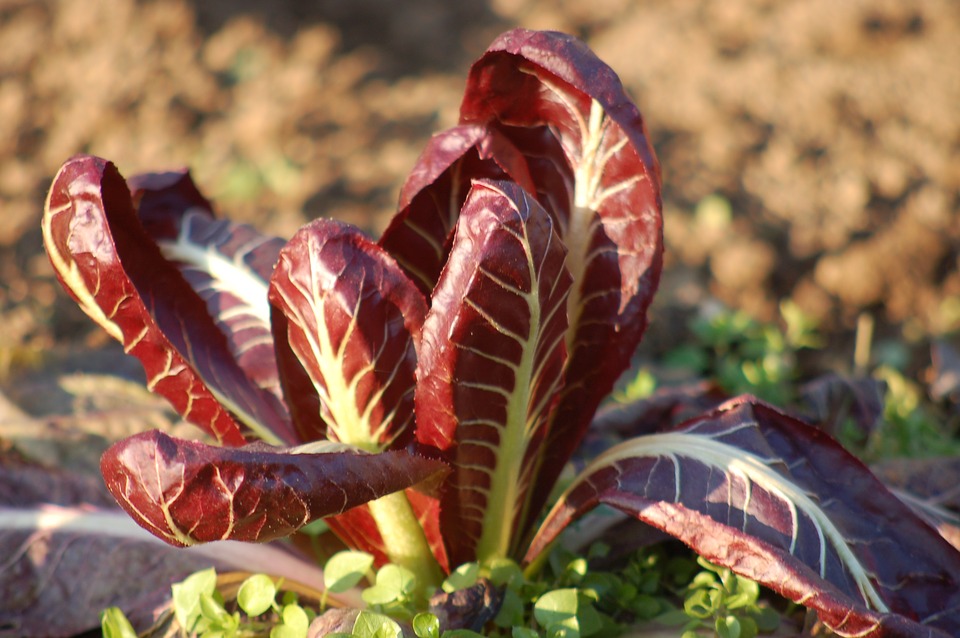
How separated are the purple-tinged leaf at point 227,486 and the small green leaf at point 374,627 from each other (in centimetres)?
20

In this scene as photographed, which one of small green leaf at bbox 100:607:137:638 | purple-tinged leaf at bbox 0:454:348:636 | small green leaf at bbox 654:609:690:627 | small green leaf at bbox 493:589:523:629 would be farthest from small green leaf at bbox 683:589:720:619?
small green leaf at bbox 100:607:137:638

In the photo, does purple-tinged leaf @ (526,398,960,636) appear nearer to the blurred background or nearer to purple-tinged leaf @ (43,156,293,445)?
purple-tinged leaf @ (43,156,293,445)

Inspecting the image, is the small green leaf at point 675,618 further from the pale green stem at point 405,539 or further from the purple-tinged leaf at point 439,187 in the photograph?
the purple-tinged leaf at point 439,187

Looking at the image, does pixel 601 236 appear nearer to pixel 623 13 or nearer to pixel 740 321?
pixel 740 321

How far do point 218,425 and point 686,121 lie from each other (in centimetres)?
342

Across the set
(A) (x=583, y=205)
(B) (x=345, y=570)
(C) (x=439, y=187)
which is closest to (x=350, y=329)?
(C) (x=439, y=187)

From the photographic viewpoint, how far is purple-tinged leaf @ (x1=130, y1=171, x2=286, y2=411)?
2020 mm

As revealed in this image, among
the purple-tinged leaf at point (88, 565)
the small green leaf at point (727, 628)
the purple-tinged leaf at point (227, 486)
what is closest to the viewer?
the purple-tinged leaf at point (227, 486)

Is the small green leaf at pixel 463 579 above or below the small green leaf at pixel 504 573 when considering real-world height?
above

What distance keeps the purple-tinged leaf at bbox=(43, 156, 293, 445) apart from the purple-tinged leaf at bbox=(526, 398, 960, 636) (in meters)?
0.69

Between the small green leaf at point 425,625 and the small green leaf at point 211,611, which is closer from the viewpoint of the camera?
the small green leaf at point 425,625

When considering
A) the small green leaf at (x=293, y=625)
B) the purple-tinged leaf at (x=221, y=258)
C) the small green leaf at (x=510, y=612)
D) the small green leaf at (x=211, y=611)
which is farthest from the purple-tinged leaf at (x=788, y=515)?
the purple-tinged leaf at (x=221, y=258)

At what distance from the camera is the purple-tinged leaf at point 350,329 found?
152cm

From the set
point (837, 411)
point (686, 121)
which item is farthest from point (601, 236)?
point (686, 121)
